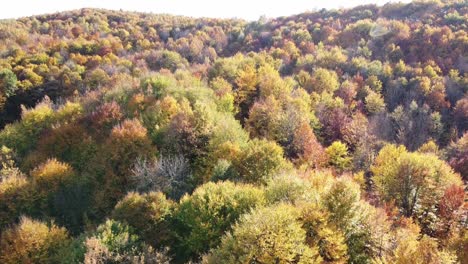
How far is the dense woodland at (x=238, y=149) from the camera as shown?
125 ft

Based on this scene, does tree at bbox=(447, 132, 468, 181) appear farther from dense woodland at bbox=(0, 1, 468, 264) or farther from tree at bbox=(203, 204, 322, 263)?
tree at bbox=(203, 204, 322, 263)

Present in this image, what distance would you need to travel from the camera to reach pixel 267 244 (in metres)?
32.5

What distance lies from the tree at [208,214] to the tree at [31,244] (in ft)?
40.3

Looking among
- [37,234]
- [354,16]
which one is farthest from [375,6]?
[37,234]

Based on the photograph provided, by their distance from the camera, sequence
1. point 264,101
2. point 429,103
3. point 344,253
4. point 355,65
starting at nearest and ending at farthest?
point 344,253 < point 264,101 < point 429,103 < point 355,65

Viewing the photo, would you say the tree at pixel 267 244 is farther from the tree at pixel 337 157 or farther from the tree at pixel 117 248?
the tree at pixel 337 157

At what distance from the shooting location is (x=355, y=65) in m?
113

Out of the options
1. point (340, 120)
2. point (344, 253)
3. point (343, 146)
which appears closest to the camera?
point (344, 253)

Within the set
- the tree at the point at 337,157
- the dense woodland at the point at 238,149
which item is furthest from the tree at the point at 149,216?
the tree at the point at 337,157

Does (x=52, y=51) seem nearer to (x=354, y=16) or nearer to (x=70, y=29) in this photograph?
(x=70, y=29)

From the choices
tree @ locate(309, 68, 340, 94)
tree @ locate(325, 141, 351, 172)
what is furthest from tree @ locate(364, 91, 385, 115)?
tree @ locate(325, 141, 351, 172)

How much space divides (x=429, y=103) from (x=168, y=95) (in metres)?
68.3

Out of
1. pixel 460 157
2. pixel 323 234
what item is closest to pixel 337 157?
pixel 460 157

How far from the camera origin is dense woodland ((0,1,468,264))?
38.1 m
